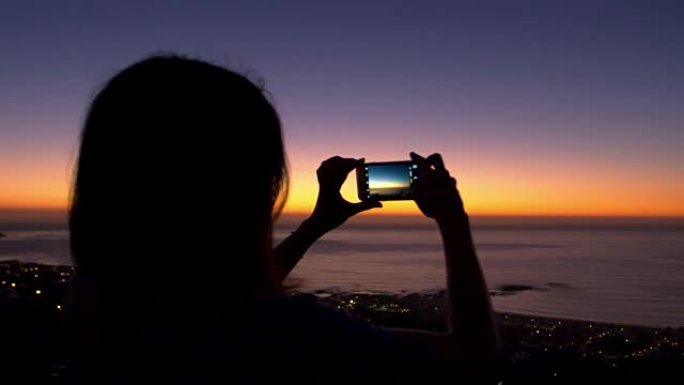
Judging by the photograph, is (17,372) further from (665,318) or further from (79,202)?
(665,318)

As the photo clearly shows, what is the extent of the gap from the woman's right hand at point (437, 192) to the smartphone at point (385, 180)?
400mm

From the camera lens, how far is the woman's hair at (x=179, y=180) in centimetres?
85

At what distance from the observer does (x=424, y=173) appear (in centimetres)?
114

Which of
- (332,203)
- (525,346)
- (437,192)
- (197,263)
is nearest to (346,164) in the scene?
(332,203)

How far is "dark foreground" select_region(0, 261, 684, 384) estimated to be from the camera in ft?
7.68

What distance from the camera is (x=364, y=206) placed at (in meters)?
1.49

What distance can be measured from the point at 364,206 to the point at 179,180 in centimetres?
70

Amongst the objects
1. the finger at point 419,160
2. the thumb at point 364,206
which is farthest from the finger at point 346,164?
the finger at point 419,160

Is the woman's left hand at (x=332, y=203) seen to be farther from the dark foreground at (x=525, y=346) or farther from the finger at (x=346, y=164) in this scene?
the dark foreground at (x=525, y=346)

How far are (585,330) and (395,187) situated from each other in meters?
26.0

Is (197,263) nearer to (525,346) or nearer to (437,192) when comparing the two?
(437,192)

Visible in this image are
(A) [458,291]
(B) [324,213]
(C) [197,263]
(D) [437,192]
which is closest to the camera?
(C) [197,263]

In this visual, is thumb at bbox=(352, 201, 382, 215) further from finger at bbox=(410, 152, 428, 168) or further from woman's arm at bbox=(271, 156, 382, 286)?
finger at bbox=(410, 152, 428, 168)

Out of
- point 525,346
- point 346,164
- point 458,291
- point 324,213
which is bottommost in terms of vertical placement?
point 525,346
